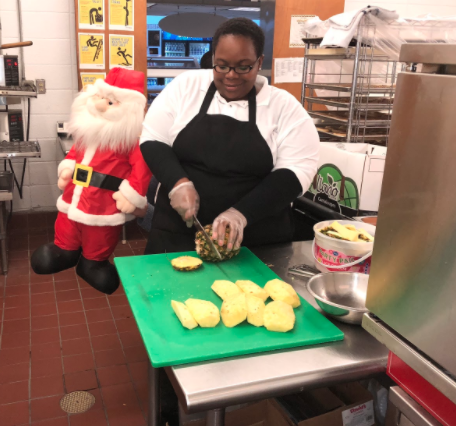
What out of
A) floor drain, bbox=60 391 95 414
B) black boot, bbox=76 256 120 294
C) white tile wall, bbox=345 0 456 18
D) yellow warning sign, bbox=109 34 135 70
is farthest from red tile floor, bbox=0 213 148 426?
white tile wall, bbox=345 0 456 18

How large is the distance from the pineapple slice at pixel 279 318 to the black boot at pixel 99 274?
1255 millimetres

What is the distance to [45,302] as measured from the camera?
308cm

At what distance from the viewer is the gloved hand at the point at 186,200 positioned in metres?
1.58

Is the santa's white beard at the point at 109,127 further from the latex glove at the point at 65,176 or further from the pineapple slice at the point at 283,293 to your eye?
the pineapple slice at the point at 283,293

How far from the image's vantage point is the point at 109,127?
2.09 meters

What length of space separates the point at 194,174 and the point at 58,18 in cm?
308

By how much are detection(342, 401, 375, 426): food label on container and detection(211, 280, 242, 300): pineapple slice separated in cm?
48

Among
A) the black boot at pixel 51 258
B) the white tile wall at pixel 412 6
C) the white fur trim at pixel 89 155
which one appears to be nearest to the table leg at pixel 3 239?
the black boot at pixel 51 258

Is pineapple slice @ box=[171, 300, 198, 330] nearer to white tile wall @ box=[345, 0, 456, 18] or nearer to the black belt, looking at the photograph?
the black belt

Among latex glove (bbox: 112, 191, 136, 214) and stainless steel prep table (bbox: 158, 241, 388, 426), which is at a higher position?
latex glove (bbox: 112, 191, 136, 214)

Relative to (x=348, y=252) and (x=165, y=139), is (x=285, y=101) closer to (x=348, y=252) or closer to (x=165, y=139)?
(x=165, y=139)

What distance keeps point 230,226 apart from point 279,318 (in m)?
0.45

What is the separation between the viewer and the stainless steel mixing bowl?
4.05 feet

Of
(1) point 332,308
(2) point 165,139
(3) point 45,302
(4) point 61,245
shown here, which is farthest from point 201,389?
(3) point 45,302
